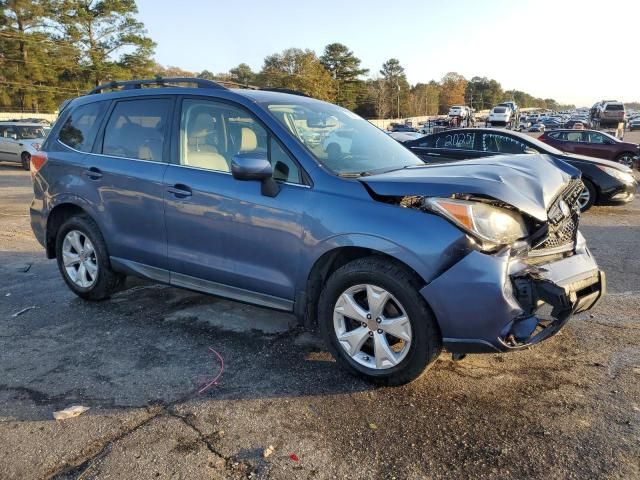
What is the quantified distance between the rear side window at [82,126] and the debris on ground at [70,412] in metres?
2.61

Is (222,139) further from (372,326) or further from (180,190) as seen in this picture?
(372,326)

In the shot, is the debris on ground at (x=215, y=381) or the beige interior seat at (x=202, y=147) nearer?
the debris on ground at (x=215, y=381)

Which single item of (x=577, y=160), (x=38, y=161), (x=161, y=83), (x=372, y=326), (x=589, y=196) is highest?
(x=161, y=83)

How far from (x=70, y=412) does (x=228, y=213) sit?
1599 mm

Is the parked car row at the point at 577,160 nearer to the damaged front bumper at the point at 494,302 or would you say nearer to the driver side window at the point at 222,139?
the driver side window at the point at 222,139

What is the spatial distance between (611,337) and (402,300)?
208 centimetres

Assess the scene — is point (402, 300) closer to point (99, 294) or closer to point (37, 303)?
point (99, 294)

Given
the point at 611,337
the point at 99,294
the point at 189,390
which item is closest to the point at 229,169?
the point at 189,390

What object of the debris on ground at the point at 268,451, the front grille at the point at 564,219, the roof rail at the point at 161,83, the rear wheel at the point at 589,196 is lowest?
the debris on ground at the point at 268,451

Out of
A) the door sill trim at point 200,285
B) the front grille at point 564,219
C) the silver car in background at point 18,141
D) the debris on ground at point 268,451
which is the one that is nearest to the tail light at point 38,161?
the door sill trim at point 200,285

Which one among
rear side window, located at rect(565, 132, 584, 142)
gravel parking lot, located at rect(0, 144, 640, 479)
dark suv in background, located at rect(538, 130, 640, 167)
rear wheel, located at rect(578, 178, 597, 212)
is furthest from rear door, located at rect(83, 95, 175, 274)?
rear side window, located at rect(565, 132, 584, 142)

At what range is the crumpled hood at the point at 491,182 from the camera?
10.2ft

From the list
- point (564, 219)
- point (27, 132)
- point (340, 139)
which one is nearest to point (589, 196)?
point (564, 219)

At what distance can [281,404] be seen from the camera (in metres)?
3.18
